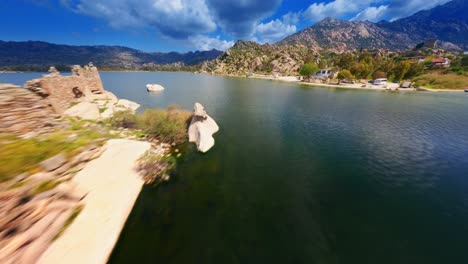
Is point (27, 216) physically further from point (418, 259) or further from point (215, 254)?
point (418, 259)

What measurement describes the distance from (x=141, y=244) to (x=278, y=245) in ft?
25.8

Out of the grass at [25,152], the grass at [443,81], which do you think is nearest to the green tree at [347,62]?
the grass at [443,81]

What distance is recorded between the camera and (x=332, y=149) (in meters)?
21.6

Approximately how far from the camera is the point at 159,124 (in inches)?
879

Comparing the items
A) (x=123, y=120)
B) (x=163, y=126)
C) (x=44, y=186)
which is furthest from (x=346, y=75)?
(x=44, y=186)

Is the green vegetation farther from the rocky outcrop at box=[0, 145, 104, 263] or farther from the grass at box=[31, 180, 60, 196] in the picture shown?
the grass at box=[31, 180, 60, 196]

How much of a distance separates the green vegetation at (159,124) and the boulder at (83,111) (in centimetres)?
270

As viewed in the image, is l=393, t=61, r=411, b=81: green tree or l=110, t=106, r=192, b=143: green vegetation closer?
l=110, t=106, r=192, b=143: green vegetation

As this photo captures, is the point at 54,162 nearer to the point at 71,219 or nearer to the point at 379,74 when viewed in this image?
the point at 71,219

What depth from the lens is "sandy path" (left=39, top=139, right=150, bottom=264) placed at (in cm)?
862

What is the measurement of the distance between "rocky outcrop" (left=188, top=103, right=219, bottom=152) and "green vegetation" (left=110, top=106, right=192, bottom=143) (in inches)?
53.2

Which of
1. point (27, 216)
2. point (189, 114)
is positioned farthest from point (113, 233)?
point (189, 114)

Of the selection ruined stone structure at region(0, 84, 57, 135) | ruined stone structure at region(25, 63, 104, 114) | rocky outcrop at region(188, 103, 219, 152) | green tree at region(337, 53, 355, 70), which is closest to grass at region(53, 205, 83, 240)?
ruined stone structure at region(0, 84, 57, 135)

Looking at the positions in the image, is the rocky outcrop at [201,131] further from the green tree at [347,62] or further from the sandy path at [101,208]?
the green tree at [347,62]
